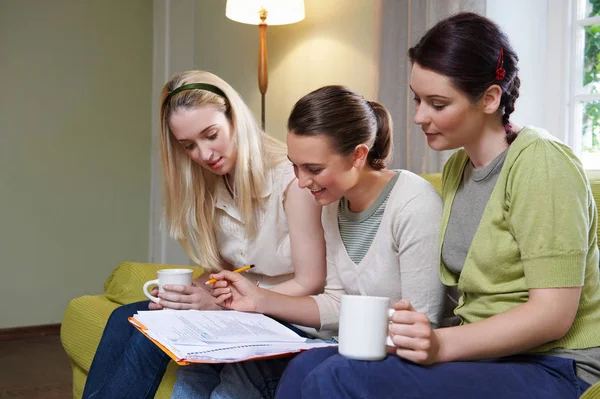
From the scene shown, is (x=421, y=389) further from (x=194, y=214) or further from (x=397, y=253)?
(x=194, y=214)

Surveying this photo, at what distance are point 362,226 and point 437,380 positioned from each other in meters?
0.50

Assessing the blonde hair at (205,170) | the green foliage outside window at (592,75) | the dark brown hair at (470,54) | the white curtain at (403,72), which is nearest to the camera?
the dark brown hair at (470,54)

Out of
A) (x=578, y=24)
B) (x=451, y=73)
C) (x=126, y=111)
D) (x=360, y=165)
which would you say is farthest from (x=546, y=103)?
(x=126, y=111)

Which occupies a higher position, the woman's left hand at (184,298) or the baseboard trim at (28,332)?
the woman's left hand at (184,298)

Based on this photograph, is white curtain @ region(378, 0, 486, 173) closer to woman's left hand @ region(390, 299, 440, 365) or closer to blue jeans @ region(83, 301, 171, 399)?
blue jeans @ region(83, 301, 171, 399)

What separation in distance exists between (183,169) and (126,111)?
2.35m

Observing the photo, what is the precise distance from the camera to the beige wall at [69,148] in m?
3.55

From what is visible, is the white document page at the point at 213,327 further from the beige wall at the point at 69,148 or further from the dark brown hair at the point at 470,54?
the beige wall at the point at 69,148

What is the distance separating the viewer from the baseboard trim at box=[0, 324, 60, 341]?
11.5 feet

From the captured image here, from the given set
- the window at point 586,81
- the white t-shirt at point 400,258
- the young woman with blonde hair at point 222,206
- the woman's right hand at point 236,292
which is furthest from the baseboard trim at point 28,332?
the window at point 586,81

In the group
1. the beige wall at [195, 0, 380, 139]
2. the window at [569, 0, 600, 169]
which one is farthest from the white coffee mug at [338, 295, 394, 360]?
the beige wall at [195, 0, 380, 139]

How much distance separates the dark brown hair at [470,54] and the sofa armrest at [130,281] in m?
1.16

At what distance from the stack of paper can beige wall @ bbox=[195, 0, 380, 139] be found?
4.77 ft

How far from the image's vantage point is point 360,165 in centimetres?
132
